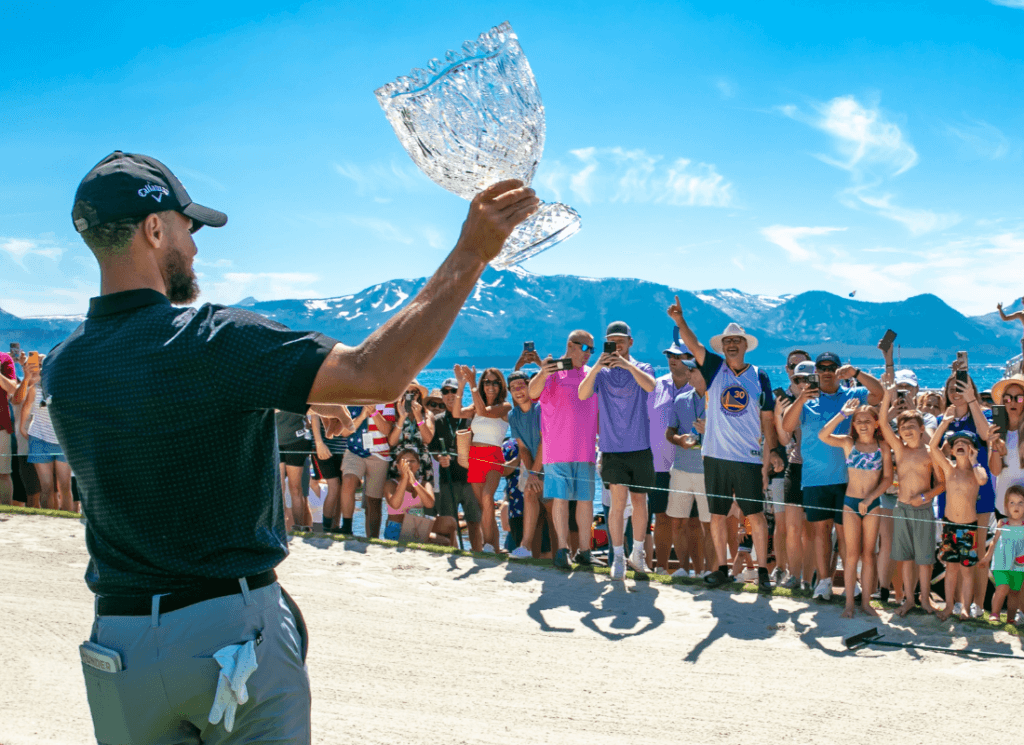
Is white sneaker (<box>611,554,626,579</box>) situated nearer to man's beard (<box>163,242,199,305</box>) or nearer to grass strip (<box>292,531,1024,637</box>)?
grass strip (<box>292,531,1024,637</box>)

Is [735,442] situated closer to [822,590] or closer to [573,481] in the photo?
[822,590]

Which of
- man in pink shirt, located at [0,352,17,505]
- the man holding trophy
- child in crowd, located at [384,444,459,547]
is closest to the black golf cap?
the man holding trophy

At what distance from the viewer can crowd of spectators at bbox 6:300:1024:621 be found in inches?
241

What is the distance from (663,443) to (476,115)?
5.97 m

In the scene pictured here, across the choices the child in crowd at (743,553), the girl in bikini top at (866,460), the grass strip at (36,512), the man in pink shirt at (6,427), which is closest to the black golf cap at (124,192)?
the girl in bikini top at (866,460)

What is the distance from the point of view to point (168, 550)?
1621mm

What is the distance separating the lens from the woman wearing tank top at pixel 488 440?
8250 millimetres

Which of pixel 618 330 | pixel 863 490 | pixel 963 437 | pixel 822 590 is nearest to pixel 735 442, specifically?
pixel 863 490

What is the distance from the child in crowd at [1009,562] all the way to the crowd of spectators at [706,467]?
1 centimetres

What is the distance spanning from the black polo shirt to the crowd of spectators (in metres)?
3.32

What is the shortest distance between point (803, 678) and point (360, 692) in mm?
2671

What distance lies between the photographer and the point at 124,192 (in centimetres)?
165

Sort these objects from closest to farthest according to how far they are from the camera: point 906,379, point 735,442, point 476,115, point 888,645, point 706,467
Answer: point 476,115 < point 888,645 < point 735,442 < point 706,467 < point 906,379

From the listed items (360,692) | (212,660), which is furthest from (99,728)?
(360,692)
